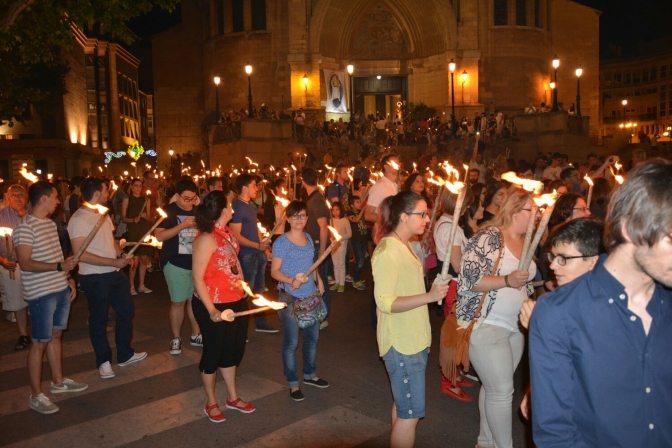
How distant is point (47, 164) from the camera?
149 feet

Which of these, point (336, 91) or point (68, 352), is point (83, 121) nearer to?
point (336, 91)

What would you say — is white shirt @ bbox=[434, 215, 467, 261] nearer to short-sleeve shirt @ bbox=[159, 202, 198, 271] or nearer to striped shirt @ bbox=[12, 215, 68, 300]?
short-sleeve shirt @ bbox=[159, 202, 198, 271]

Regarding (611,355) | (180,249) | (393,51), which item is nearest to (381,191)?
(180,249)

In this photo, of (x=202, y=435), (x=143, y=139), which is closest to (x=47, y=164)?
(x=143, y=139)

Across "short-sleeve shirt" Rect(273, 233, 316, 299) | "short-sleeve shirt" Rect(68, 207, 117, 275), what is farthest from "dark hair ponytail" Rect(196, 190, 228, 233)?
"short-sleeve shirt" Rect(68, 207, 117, 275)

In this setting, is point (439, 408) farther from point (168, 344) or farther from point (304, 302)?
point (168, 344)

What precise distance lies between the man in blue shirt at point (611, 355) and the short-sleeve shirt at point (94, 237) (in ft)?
17.3

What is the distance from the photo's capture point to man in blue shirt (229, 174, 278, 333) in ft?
26.4

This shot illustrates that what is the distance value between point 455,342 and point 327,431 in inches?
62.0

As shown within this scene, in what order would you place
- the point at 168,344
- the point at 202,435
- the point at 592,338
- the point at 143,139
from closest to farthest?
the point at 592,338 < the point at 202,435 < the point at 168,344 < the point at 143,139

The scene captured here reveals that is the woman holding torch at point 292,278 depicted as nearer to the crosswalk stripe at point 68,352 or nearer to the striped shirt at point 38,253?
the striped shirt at point 38,253

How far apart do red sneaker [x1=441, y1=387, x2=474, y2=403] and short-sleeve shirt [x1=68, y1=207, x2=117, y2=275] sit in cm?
370

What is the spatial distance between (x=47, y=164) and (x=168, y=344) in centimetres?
4221

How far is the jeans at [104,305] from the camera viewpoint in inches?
264
